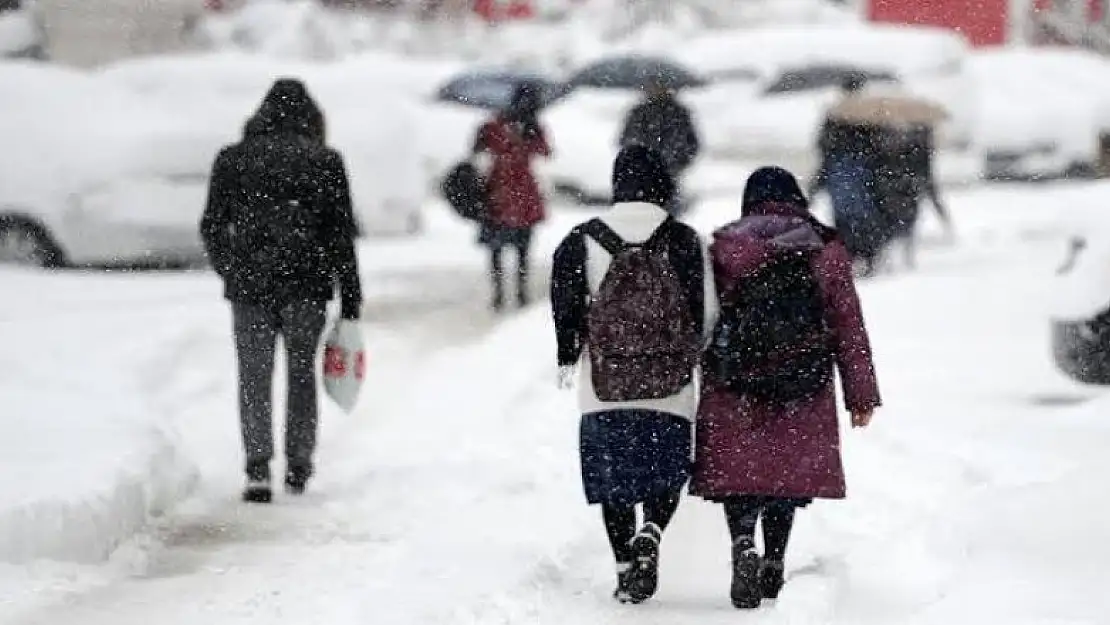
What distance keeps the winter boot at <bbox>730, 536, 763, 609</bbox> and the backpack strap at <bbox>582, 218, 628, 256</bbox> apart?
98 cm

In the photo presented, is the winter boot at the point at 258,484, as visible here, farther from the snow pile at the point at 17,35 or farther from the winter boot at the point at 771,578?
the snow pile at the point at 17,35

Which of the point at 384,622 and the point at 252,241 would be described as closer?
the point at 384,622

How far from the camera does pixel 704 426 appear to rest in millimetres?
6285

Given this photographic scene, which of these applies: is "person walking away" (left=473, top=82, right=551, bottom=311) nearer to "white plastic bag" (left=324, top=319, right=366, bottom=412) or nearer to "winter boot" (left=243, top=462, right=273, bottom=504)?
"white plastic bag" (left=324, top=319, right=366, bottom=412)

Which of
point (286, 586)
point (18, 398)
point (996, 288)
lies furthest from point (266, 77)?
point (286, 586)

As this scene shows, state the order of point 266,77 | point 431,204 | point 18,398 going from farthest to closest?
point 431,204
point 266,77
point 18,398

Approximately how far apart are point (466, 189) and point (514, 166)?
1.15 ft

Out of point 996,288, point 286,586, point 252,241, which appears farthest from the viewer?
point 996,288

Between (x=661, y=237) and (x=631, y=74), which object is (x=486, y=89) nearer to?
(x=631, y=74)

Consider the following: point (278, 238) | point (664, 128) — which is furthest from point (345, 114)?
point (278, 238)

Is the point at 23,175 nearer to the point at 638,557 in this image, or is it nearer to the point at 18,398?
the point at 18,398

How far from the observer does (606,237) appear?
246 inches

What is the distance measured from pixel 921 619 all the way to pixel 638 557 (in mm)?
970

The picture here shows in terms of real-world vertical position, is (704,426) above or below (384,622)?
above
